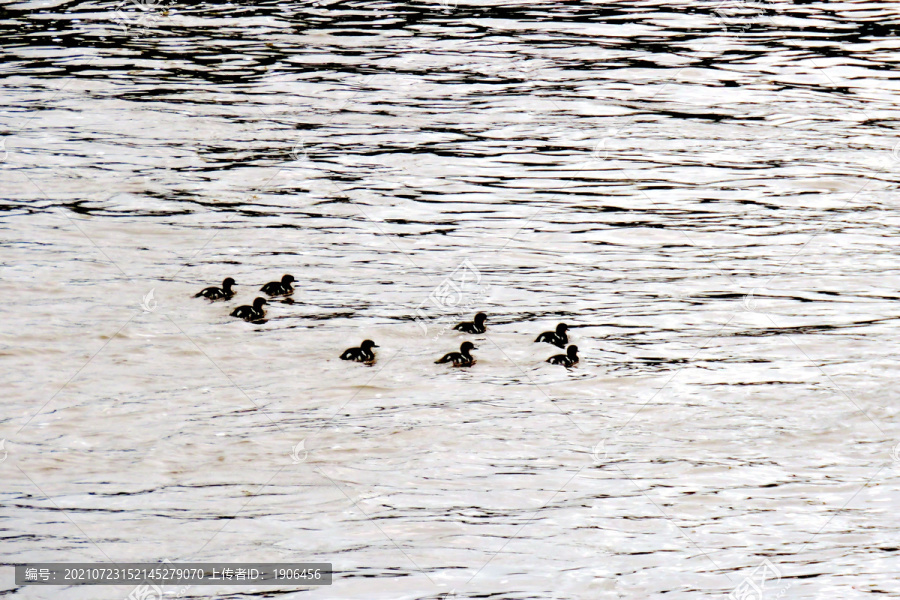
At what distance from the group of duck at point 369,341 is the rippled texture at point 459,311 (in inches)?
6.3

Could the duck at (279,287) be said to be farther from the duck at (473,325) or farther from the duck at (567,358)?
the duck at (567,358)

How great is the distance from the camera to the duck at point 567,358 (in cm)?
1088

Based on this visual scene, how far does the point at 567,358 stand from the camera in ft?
35.8

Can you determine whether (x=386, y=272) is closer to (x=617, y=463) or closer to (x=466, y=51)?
(x=617, y=463)

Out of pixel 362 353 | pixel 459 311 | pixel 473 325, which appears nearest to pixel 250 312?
pixel 362 353

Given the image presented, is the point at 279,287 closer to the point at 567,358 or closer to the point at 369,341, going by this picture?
the point at 369,341

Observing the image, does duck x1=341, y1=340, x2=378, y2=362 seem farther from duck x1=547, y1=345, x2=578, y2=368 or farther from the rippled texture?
duck x1=547, y1=345, x2=578, y2=368

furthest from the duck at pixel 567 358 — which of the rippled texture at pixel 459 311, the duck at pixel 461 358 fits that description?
the duck at pixel 461 358

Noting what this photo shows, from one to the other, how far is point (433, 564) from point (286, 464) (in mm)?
1859

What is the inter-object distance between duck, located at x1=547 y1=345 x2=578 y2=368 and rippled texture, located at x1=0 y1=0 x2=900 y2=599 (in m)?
0.14

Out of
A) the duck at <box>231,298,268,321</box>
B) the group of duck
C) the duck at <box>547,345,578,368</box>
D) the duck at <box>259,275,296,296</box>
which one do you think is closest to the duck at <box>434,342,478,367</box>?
the group of duck

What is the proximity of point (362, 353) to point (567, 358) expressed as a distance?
214 centimetres

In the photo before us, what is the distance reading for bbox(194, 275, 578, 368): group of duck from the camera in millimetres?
10867

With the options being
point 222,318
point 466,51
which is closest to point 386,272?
point 222,318
